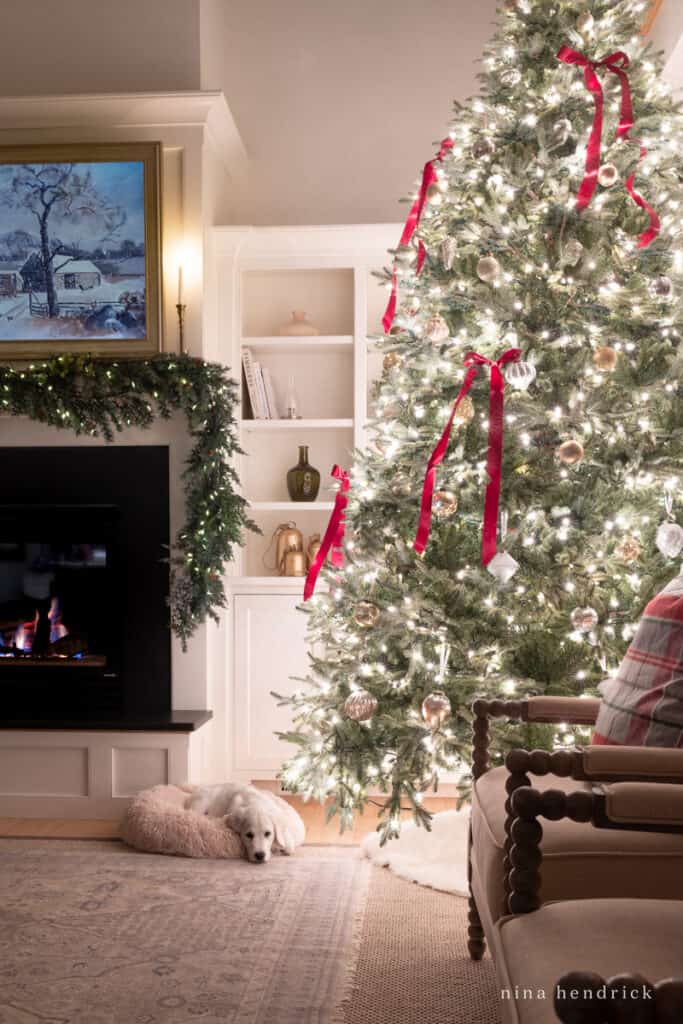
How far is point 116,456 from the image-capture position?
3848 millimetres

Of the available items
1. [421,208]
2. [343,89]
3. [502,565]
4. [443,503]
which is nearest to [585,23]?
[421,208]

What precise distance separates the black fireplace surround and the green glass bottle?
610 mm

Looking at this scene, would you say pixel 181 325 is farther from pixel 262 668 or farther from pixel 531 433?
pixel 531 433

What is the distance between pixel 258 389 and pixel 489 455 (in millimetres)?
1892

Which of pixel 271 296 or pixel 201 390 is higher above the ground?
pixel 271 296

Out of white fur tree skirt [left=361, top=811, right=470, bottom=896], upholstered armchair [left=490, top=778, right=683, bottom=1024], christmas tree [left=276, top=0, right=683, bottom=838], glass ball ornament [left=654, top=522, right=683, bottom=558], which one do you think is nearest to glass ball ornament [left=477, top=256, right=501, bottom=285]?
christmas tree [left=276, top=0, right=683, bottom=838]

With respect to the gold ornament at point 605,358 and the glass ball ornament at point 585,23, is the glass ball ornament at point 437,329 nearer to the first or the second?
the gold ornament at point 605,358

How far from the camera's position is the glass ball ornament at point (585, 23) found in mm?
2670

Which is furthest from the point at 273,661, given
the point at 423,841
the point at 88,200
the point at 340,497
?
the point at 88,200

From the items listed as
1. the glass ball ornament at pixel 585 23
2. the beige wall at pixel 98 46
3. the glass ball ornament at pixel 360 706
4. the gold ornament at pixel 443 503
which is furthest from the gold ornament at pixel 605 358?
the beige wall at pixel 98 46

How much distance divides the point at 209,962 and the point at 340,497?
133 cm

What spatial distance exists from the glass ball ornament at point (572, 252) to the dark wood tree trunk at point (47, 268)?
2146mm

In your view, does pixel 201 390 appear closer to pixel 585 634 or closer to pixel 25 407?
pixel 25 407

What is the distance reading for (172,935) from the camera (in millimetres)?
2438
